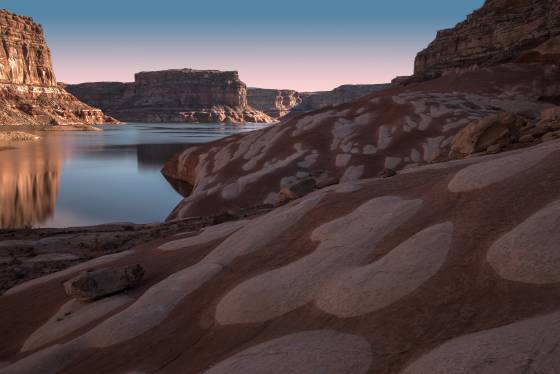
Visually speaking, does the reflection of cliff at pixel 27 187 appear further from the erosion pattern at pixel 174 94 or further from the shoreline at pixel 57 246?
the erosion pattern at pixel 174 94

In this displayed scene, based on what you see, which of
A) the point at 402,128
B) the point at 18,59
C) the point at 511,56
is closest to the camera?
the point at 402,128

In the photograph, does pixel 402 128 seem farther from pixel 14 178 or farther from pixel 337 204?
pixel 14 178

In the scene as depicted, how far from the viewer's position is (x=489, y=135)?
1004 cm

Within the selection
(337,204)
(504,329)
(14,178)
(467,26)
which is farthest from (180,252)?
(467,26)

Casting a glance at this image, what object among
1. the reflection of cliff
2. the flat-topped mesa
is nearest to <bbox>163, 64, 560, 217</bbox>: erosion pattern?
the reflection of cliff

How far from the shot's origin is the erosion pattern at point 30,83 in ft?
338

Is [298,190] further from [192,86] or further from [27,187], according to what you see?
[192,86]

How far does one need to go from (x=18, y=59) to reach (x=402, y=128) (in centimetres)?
13018

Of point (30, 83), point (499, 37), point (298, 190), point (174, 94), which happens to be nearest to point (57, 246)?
point (298, 190)

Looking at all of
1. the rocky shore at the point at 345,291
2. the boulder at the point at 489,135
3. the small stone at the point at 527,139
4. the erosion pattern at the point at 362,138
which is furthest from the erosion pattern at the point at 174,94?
the rocky shore at the point at 345,291

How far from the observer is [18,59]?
393 ft

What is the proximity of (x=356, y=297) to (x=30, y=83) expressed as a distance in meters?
139

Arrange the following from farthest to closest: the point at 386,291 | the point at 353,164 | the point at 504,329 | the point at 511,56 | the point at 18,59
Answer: the point at 18,59 < the point at 511,56 < the point at 353,164 < the point at 386,291 < the point at 504,329

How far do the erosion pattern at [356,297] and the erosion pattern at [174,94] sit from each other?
16985cm
